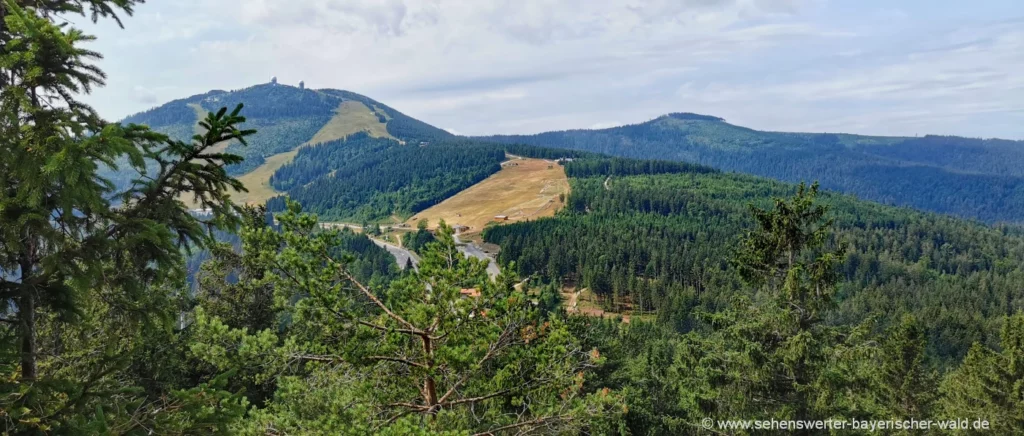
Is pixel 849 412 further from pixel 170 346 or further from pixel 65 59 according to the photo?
pixel 170 346

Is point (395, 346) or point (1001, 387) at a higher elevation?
point (395, 346)

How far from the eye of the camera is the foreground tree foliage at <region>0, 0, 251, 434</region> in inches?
238

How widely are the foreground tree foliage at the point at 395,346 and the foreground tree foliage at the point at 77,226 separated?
5.40 feet

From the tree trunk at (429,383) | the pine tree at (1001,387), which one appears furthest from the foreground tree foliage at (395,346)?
the pine tree at (1001,387)

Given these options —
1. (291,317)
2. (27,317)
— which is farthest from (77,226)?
(291,317)

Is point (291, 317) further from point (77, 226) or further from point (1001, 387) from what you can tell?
point (1001, 387)

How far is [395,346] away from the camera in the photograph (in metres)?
9.54

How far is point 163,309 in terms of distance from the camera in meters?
7.89

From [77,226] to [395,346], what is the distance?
477cm

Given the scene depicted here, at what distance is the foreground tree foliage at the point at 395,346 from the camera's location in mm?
9188

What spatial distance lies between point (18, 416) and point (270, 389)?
60.1 ft

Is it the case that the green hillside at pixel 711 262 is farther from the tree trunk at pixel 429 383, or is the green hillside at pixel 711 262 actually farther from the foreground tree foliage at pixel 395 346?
the tree trunk at pixel 429 383

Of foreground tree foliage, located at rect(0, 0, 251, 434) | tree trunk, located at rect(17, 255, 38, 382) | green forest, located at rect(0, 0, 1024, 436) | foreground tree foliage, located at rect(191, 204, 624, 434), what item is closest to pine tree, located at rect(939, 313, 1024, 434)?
green forest, located at rect(0, 0, 1024, 436)

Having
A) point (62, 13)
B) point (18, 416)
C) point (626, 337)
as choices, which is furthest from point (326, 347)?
point (626, 337)
